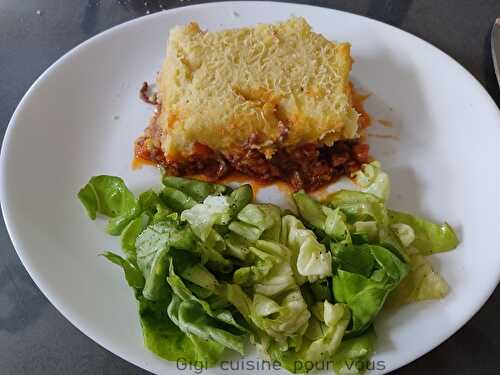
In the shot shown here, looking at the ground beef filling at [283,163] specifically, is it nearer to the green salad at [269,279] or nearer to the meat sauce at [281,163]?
the meat sauce at [281,163]

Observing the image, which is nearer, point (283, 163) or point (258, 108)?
point (258, 108)

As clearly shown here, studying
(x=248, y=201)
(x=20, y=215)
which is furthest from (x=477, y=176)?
(x=20, y=215)

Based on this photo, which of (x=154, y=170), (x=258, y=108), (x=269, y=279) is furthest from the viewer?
(x=154, y=170)

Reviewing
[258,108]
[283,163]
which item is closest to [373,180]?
[283,163]

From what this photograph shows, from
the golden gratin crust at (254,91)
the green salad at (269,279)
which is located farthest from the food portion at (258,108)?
the green salad at (269,279)

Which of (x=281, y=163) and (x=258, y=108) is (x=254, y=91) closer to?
(x=258, y=108)

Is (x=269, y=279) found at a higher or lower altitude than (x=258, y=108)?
lower

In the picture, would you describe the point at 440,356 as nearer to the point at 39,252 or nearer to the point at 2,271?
the point at 39,252
